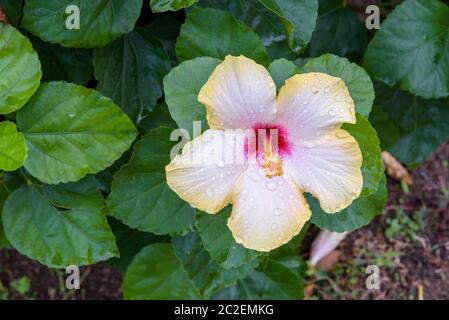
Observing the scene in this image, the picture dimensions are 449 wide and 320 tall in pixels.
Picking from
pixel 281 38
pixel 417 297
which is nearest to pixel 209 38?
pixel 281 38

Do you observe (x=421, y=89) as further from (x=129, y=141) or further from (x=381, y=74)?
(x=129, y=141)

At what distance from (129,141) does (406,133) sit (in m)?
1.00

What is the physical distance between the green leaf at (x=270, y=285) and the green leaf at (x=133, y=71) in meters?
0.71

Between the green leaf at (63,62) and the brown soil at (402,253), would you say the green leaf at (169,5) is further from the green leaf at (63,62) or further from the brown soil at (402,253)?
the brown soil at (402,253)

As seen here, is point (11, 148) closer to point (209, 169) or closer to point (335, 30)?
point (209, 169)

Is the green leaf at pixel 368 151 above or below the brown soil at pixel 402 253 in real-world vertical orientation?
above

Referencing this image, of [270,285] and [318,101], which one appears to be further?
[270,285]

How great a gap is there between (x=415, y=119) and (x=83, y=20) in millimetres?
1089

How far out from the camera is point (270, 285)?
1976 millimetres

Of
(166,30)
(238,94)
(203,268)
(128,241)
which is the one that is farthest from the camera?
(128,241)

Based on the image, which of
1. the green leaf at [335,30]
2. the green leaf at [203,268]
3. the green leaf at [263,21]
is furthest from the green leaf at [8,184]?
the green leaf at [335,30]

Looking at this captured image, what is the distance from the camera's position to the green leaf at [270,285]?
196cm

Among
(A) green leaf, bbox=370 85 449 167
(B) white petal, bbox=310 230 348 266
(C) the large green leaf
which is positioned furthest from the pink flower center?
(B) white petal, bbox=310 230 348 266

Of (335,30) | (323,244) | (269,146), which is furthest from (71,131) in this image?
(323,244)
